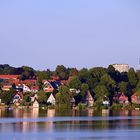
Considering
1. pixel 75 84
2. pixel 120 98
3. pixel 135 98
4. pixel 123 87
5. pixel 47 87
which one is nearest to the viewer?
pixel 75 84

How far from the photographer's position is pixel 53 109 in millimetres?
64500

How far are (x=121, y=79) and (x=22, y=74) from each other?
16.0m

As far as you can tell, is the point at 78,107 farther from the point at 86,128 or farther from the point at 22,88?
the point at 86,128

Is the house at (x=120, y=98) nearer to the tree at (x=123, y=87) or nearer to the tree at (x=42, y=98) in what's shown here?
the tree at (x=123, y=87)

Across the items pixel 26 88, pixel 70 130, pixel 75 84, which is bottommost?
pixel 70 130

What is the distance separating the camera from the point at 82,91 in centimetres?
6925

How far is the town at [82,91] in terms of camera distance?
6681 cm

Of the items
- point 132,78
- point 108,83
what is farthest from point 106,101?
point 132,78

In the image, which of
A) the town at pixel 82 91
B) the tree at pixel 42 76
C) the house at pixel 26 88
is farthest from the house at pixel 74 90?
the house at pixel 26 88

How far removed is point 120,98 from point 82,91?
398 cm

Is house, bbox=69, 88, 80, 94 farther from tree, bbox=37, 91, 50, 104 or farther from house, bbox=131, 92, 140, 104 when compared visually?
house, bbox=131, 92, 140, 104

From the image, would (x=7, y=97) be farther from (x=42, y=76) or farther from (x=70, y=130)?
(x=70, y=130)

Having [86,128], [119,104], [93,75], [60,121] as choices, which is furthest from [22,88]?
[86,128]

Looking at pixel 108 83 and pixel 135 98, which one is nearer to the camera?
pixel 108 83
